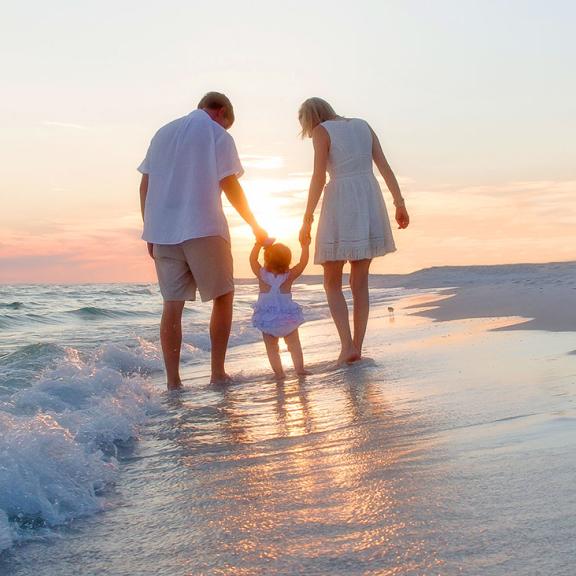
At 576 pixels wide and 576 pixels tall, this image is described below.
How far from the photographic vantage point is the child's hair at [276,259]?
547 centimetres

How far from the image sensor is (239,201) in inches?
195

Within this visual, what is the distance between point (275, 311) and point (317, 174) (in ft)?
3.10

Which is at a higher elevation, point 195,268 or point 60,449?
point 195,268

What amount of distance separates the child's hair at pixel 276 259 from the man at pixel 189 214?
0.57m

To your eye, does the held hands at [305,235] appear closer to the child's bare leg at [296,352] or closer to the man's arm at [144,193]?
the child's bare leg at [296,352]

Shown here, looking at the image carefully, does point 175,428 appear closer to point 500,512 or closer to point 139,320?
point 500,512

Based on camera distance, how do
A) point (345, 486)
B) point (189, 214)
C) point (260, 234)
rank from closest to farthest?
1. point (345, 486)
2. point (189, 214)
3. point (260, 234)

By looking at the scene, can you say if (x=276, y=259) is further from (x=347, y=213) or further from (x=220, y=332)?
(x=220, y=332)

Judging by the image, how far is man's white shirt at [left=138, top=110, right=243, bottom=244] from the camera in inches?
188

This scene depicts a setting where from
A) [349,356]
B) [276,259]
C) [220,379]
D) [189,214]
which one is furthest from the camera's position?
[276,259]

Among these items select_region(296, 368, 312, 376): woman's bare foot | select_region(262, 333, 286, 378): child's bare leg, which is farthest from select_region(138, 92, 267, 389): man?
select_region(296, 368, 312, 376): woman's bare foot

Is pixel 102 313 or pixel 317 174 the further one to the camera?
pixel 102 313

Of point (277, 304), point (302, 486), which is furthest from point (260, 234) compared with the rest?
point (302, 486)

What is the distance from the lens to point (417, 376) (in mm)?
4293
